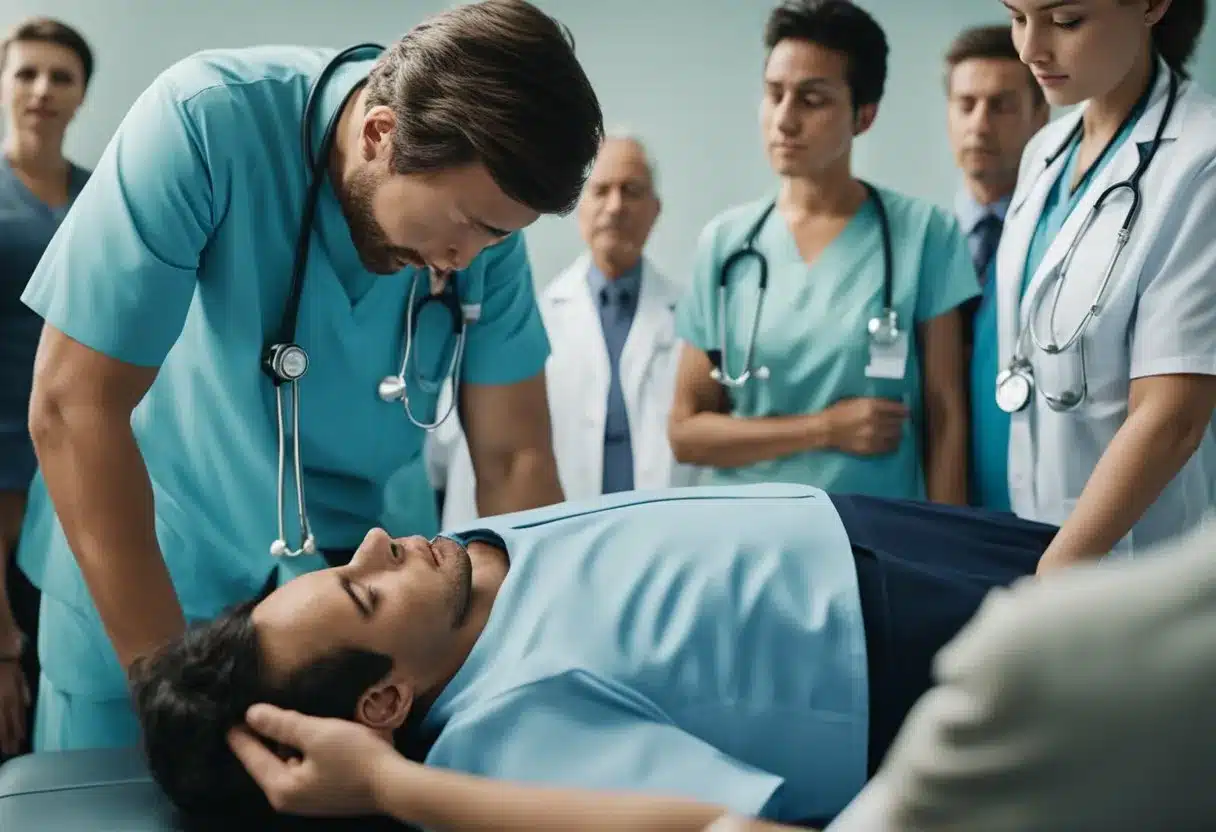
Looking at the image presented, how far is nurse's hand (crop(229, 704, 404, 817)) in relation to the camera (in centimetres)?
111

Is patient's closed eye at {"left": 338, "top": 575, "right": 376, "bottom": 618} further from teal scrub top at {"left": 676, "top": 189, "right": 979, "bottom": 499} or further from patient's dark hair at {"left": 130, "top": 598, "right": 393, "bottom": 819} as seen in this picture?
teal scrub top at {"left": 676, "top": 189, "right": 979, "bottom": 499}

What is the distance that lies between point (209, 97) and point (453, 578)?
1.94 ft

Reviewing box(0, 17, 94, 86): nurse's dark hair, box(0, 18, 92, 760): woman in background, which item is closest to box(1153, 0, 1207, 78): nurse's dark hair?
box(0, 18, 92, 760): woman in background

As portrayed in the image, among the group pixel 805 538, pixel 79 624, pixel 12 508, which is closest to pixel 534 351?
pixel 805 538

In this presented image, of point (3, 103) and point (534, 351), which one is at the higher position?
point (3, 103)

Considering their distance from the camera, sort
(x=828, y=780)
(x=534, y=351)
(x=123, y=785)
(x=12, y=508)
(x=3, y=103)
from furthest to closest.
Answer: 1. (x=3, y=103)
2. (x=12, y=508)
3. (x=534, y=351)
4. (x=123, y=785)
5. (x=828, y=780)

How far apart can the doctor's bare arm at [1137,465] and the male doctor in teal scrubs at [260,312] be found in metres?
0.68

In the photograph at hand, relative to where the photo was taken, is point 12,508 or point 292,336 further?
point 12,508

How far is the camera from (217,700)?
4.03 ft

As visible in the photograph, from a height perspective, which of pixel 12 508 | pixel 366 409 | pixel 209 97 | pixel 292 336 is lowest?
pixel 12 508

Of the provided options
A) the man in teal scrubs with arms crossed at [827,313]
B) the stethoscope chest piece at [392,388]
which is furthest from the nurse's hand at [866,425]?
the stethoscope chest piece at [392,388]

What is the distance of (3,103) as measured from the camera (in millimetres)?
2684

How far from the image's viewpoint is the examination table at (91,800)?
120 centimetres

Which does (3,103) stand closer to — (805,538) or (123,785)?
(123,785)
